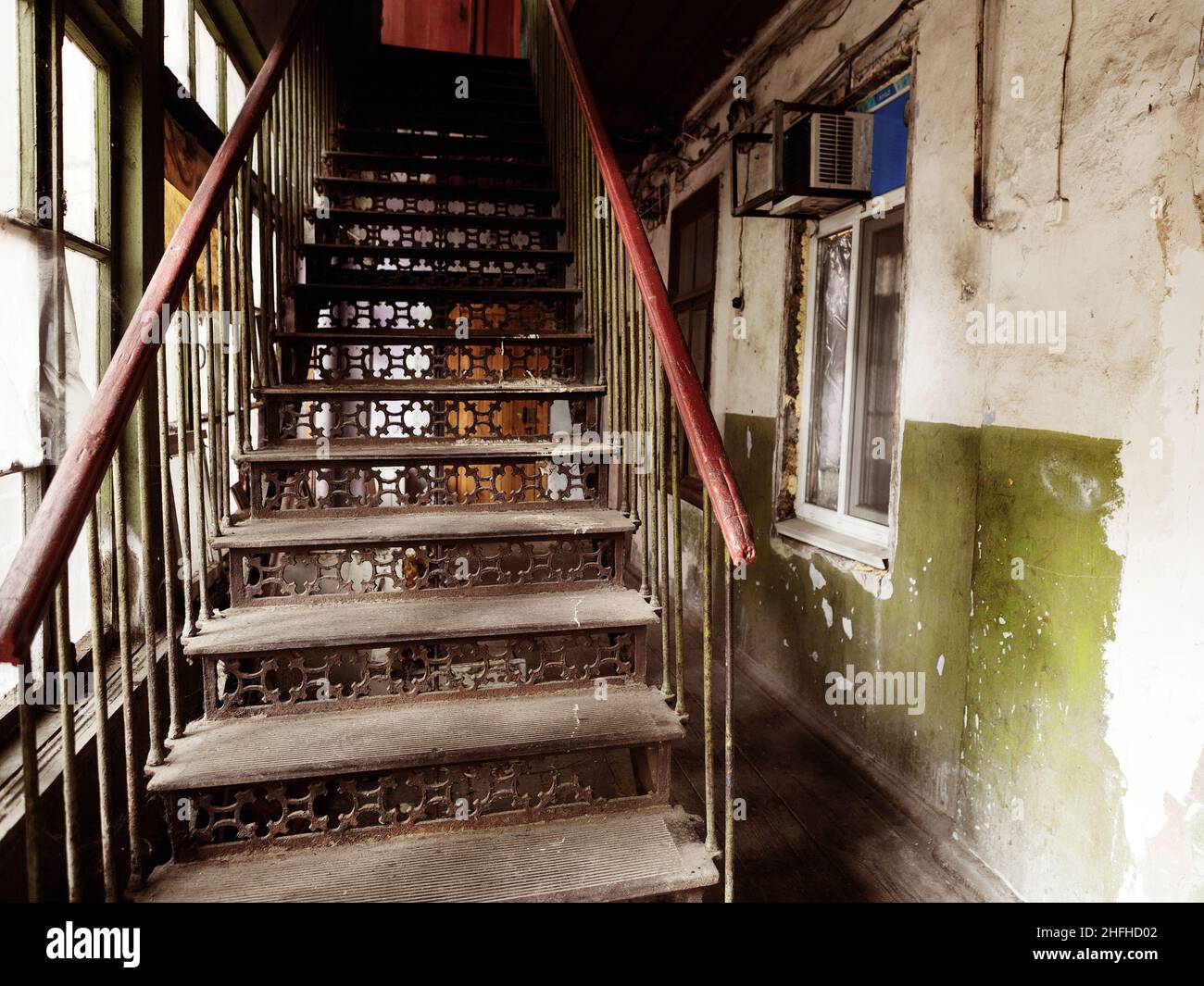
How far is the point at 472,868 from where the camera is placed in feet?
5.07

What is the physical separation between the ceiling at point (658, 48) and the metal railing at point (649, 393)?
17.7 inches

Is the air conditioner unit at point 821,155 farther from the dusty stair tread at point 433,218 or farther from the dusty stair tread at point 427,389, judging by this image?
the dusty stair tread at point 427,389

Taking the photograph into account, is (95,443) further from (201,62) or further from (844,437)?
(844,437)

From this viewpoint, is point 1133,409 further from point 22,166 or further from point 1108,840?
point 22,166

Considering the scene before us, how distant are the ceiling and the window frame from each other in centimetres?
114

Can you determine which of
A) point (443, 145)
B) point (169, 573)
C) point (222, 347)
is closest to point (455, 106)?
point (443, 145)

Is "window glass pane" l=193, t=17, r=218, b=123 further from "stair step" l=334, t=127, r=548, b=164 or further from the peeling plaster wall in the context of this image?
the peeling plaster wall

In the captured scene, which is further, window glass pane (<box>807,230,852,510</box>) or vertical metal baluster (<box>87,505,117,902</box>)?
window glass pane (<box>807,230,852,510</box>)

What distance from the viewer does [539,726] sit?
1.75 metres

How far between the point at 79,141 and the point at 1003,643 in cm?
280

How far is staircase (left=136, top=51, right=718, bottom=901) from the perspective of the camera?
1558 mm

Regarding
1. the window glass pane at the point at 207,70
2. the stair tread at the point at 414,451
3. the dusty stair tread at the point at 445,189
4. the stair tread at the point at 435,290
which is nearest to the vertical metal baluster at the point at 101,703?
the stair tread at the point at 414,451

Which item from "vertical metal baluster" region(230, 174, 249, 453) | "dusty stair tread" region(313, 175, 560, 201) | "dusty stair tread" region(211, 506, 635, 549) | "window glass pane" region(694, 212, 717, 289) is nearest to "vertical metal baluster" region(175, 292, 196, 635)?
"dusty stair tread" region(211, 506, 635, 549)
